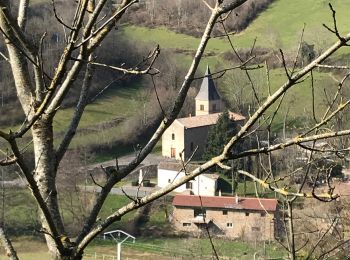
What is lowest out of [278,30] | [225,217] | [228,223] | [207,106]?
[228,223]

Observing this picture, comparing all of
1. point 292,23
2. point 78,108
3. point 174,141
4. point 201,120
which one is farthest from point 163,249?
point 292,23

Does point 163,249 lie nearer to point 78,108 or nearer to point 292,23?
point 78,108

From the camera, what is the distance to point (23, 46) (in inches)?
87.4

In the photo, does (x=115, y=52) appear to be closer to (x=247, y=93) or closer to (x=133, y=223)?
(x=247, y=93)

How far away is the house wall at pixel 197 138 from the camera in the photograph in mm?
28484

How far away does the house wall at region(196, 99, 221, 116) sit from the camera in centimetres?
3206

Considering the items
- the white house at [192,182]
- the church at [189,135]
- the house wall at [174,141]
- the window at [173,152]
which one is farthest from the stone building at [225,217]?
the window at [173,152]

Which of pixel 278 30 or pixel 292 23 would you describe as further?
pixel 292 23

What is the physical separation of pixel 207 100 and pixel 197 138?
11.4ft

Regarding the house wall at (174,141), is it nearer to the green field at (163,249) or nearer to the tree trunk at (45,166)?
the green field at (163,249)

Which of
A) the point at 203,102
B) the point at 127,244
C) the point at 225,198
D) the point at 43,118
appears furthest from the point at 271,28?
the point at 43,118

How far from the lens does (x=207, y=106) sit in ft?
105

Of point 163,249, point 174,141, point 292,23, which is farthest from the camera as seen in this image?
point 292,23

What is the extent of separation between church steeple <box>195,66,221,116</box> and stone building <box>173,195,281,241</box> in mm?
9973
